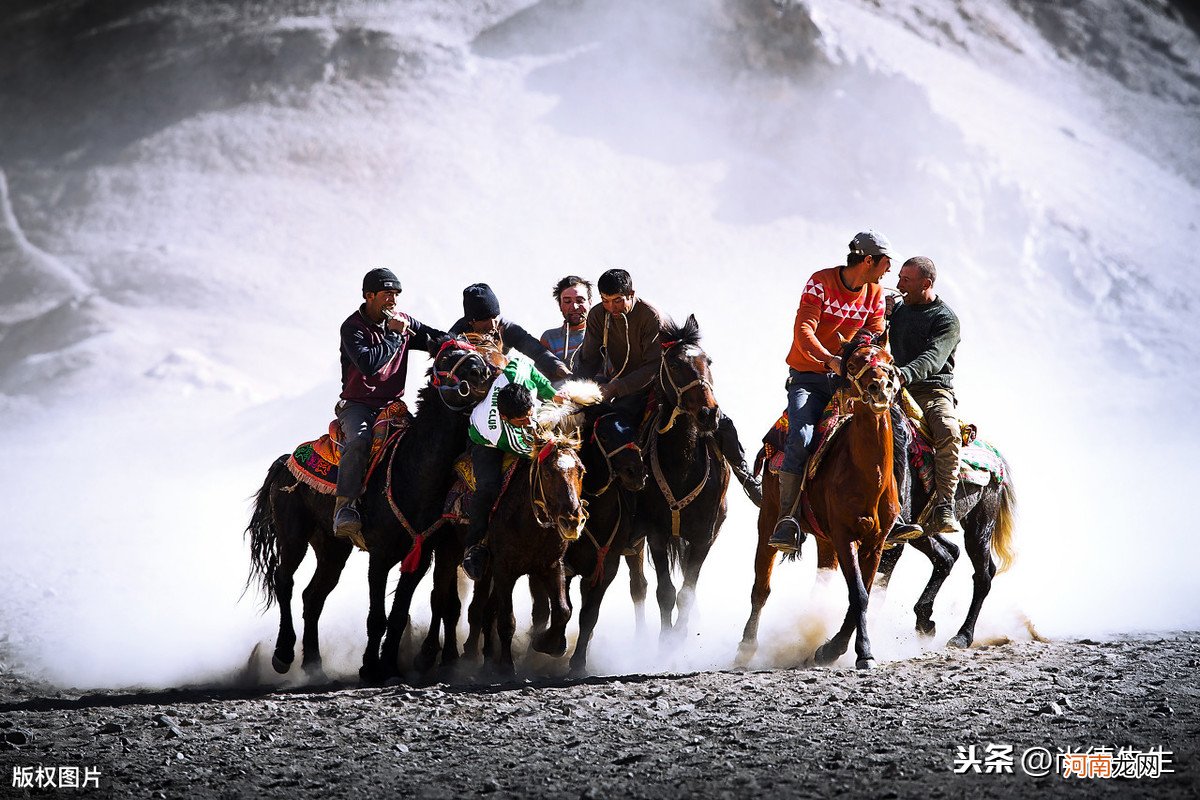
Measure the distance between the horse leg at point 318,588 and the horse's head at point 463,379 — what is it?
68.6 inches

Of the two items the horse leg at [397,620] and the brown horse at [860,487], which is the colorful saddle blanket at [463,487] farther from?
the brown horse at [860,487]

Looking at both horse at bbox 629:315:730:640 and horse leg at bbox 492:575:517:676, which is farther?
horse at bbox 629:315:730:640

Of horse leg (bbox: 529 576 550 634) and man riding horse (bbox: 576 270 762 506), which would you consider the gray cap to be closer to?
man riding horse (bbox: 576 270 762 506)

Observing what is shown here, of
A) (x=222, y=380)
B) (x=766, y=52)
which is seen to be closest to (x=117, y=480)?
(x=222, y=380)

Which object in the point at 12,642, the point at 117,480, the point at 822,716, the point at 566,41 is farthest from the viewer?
the point at 566,41

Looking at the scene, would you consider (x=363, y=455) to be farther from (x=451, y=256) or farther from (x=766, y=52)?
(x=766, y=52)

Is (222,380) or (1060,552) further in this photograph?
(222,380)

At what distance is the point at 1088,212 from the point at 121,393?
2584 cm

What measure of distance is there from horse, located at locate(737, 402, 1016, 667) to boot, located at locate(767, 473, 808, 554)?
0.96 ft

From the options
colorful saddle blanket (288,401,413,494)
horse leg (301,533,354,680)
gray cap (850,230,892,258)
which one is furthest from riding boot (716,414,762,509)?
horse leg (301,533,354,680)

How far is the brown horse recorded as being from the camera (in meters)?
8.95

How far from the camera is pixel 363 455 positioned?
9.54 m

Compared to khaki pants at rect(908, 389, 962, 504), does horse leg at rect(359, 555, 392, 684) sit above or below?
below

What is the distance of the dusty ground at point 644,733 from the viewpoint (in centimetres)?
672
